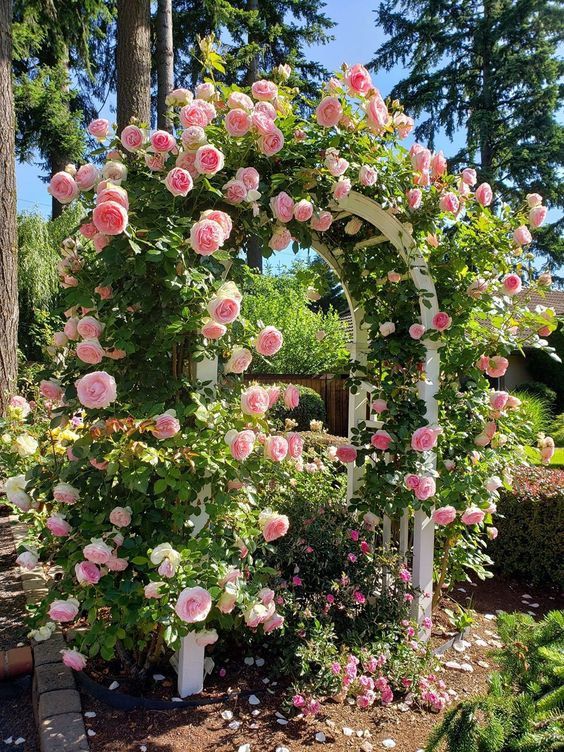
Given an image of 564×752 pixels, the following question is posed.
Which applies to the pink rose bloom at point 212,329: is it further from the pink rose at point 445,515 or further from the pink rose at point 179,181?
the pink rose at point 445,515

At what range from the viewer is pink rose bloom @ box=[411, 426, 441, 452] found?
2441 mm

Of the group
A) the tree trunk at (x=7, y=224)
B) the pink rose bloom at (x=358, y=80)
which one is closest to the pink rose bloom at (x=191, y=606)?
the pink rose bloom at (x=358, y=80)

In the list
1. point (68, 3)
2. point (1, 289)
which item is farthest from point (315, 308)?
point (1, 289)

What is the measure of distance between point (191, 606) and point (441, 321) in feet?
5.34

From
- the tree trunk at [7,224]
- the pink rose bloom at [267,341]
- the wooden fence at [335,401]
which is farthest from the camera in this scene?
the wooden fence at [335,401]

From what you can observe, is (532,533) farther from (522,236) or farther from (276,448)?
(276,448)

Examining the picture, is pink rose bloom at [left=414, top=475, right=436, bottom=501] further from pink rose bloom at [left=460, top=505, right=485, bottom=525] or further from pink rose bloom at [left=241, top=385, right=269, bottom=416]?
pink rose bloom at [left=241, top=385, right=269, bottom=416]

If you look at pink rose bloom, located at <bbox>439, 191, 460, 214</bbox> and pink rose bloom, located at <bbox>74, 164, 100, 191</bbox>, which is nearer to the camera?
pink rose bloom, located at <bbox>74, 164, 100, 191</bbox>

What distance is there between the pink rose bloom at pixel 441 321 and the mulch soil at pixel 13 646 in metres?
2.32

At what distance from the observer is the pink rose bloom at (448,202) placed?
236 cm

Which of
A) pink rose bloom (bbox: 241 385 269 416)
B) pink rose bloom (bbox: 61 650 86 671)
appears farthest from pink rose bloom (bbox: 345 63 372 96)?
pink rose bloom (bbox: 61 650 86 671)

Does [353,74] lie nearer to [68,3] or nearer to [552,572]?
[552,572]

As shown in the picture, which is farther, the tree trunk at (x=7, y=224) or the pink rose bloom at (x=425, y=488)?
the tree trunk at (x=7, y=224)

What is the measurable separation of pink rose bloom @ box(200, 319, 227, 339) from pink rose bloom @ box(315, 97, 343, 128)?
96 cm
